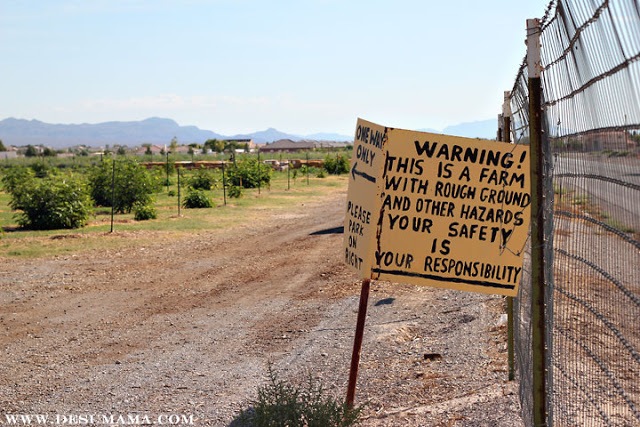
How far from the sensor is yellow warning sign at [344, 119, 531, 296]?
439 cm

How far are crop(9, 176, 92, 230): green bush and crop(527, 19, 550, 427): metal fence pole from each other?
17377 millimetres

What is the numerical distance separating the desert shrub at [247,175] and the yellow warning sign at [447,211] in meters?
29.8

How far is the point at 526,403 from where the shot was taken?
489 centimetres

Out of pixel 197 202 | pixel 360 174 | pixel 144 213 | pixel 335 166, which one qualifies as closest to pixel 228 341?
pixel 360 174

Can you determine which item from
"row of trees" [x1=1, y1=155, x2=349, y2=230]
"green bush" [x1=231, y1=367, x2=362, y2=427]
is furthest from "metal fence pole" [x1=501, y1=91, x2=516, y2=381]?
"row of trees" [x1=1, y1=155, x2=349, y2=230]

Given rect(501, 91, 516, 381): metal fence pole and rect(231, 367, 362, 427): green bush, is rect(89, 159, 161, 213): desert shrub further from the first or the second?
rect(231, 367, 362, 427): green bush

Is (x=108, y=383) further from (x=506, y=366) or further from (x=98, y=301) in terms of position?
(x=98, y=301)

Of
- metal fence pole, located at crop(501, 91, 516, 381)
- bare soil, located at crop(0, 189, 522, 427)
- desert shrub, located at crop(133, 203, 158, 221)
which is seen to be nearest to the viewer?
metal fence pole, located at crop(501, 91, 516, 381)

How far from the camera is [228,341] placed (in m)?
8.52

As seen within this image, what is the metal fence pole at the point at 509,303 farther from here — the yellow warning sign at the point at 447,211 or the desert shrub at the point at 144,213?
the desert shrub at the point at 144,213

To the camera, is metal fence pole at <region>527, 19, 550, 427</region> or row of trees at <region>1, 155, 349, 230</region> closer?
metal fence pole at <region>527, 19, 550, 427</region>

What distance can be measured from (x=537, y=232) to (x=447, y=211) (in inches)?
26.8

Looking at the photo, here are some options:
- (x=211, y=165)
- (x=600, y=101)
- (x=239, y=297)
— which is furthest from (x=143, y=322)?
(x=211, y=165)

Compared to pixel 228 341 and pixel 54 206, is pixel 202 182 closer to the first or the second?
pixel 54 206
